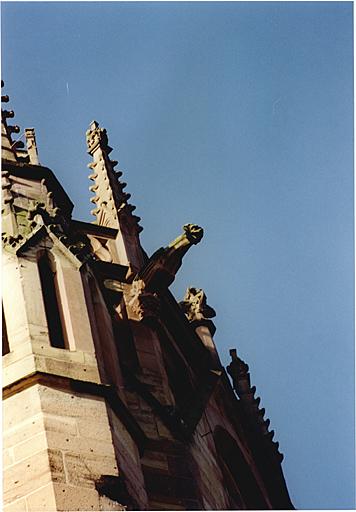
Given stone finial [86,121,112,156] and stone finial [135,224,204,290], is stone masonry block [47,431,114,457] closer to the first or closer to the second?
stone finial [135,224,204,290]

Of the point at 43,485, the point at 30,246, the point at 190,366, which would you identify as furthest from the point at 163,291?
the point at 43,485

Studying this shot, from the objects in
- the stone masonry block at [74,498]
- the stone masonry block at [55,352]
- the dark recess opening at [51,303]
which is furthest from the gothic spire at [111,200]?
the stone masonry block at [74,498]

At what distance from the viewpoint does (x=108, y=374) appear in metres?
17.3

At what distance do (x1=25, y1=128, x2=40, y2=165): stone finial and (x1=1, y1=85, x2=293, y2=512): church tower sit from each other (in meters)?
0.02

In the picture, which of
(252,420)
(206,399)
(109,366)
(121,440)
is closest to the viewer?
(121,440)

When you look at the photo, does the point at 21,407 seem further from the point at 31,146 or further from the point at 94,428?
the point at 31,146

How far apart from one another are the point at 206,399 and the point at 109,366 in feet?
12.4

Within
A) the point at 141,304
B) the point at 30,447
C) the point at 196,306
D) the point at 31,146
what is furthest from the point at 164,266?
the point at 30,447

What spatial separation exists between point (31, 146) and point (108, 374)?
6043 mm

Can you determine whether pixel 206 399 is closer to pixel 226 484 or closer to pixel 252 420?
pixel 226 484

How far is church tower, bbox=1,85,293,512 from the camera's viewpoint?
15.2m

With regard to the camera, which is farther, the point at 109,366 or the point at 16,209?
the point at 16,209

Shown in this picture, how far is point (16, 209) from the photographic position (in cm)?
1928

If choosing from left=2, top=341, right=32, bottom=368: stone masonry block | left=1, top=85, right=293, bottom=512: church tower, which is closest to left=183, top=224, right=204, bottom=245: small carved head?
left=1, top=85, right=293, bottom=512: church tower
